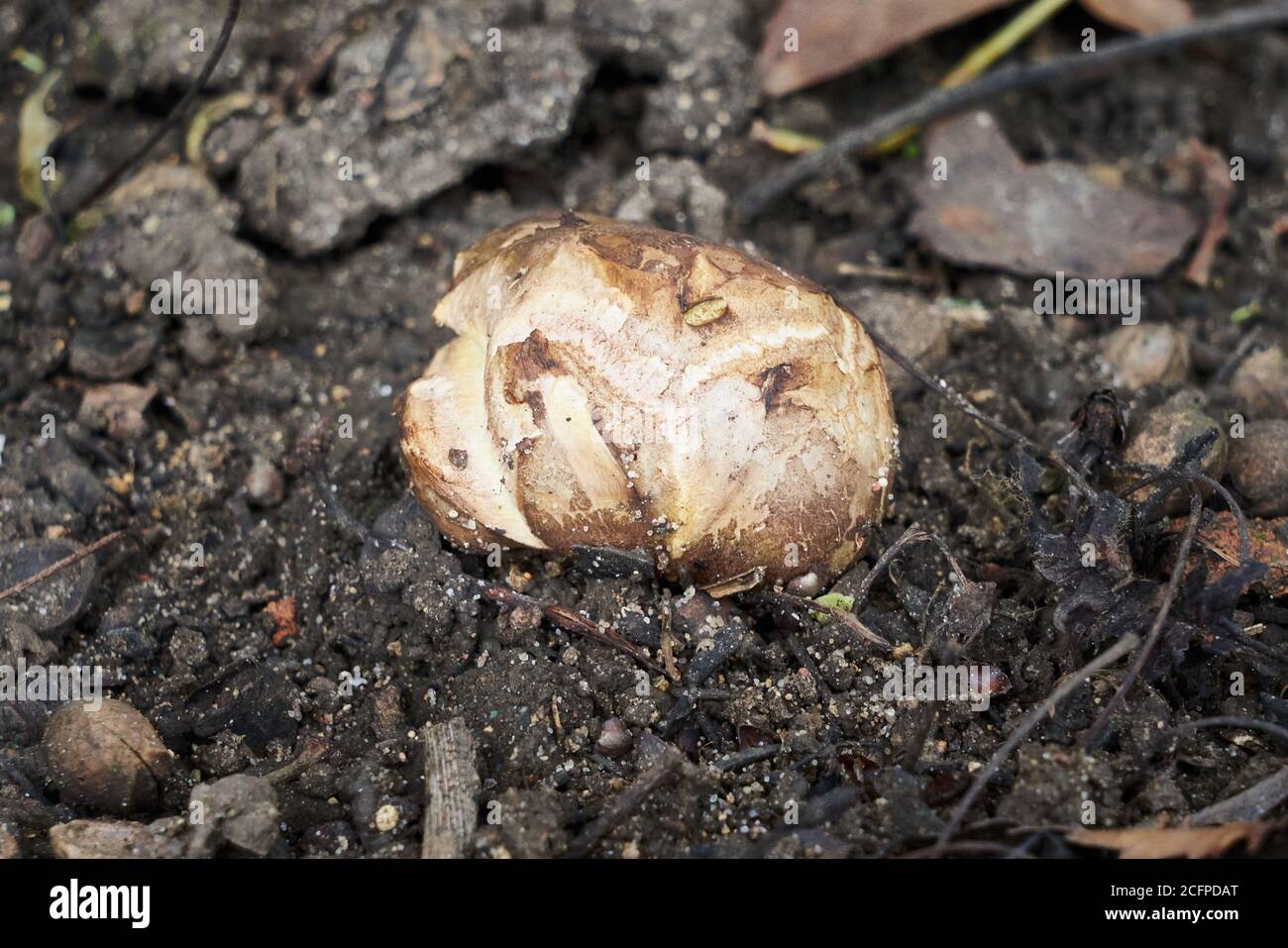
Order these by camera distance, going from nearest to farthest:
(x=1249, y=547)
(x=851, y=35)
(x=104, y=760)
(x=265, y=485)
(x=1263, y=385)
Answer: (x=104, y=760)
(x=1249, y=547)
(x=265, y=485)
(x=1263, y=385)
(x=851, y=35)

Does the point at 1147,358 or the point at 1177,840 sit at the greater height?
the point at 1147,358

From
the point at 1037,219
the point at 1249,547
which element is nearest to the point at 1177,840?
the point at 1249,547

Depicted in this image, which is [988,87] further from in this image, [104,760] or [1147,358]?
[104,760]

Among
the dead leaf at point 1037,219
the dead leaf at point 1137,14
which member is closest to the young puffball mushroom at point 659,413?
the dead leaf at point 1037,219

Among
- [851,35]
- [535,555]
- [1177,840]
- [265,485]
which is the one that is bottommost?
[1177,840]

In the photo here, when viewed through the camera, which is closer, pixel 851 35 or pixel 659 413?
pixel 659 413

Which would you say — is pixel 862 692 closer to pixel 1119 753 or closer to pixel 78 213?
pixel 1119 753

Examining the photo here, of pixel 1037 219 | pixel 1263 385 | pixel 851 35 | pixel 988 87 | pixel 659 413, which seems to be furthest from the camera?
pixel 851 35
